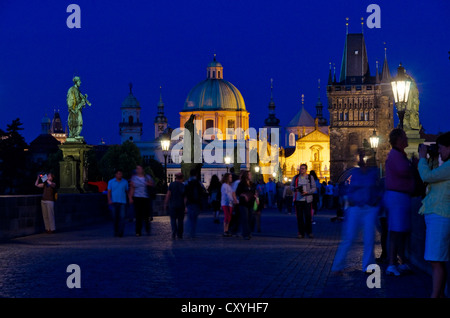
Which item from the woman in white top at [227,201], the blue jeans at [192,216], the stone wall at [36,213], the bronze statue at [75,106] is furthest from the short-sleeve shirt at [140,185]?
the bronze statue at [75,106]

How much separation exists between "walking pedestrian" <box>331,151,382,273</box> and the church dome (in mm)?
138865

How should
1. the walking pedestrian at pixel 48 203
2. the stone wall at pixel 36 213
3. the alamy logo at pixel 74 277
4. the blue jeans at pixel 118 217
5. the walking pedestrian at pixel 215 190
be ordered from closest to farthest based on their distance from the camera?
the alamy logo at pixel 74 277, the stone wall at pixel 36 213, the blue jeans at pixel 118 217, the walking pedestrian at pixel 48 203, the walking pedestrian at pixel 215 190

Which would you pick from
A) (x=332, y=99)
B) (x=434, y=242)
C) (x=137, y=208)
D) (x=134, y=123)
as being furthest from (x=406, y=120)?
(x=134, y=123)

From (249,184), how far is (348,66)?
11492 cm

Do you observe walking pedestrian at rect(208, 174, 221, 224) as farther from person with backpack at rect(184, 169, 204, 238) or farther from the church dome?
the church dome

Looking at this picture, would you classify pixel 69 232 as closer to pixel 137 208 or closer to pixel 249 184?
pixel 137 208

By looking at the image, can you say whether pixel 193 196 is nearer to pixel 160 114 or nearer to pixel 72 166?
pixel 72 166

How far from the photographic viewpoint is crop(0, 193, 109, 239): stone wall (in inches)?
702

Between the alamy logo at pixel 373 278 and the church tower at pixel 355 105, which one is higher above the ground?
the church tower at pixel 355 105

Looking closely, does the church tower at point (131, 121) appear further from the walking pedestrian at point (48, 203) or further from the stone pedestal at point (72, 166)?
the walking pedestrian at point (48, 203)

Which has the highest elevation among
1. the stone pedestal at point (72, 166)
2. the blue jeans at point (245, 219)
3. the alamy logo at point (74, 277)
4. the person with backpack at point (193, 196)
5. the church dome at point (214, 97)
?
the church dome at point (214, 97)

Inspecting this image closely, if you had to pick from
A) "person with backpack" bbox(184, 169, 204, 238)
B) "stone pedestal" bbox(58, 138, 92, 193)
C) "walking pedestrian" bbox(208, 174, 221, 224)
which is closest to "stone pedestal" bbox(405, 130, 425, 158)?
"walking pedestrian" bbox(208, 174, 221, 224)

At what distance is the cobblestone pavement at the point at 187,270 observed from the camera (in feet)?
30.3

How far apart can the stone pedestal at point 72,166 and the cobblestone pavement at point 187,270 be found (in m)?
12.4
